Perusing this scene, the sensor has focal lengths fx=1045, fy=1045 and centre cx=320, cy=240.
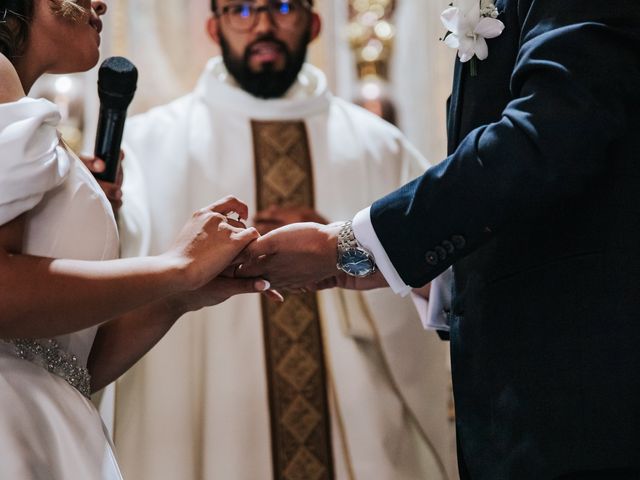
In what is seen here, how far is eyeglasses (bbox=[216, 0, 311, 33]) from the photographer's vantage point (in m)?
4.47

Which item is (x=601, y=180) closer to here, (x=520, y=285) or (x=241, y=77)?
(x=520, y=285)

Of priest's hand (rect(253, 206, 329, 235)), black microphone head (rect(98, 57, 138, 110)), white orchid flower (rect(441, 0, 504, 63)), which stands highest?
white orchid flower (rect(441, 0, 504, 63))

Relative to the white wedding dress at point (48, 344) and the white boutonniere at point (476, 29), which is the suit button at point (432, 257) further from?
the white wedding dress at point (48, 344)

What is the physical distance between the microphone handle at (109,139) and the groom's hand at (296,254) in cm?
69

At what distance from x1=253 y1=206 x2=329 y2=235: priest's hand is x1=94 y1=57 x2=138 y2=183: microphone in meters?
0.96

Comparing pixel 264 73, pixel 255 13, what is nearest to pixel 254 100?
pixel 264 73

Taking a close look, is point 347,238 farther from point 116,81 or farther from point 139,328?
point 116,81

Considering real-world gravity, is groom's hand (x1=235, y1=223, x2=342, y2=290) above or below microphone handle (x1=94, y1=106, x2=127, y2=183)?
below

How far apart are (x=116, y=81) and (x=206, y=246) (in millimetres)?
835

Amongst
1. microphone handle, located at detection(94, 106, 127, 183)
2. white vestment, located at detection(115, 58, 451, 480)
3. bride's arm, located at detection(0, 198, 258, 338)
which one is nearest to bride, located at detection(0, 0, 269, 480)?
bride's arm, located at detection(0, 198, 258, 338)

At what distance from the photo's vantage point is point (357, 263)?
2.28 meters

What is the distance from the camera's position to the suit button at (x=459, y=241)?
6.88 feet

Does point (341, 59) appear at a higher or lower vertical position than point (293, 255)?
lower

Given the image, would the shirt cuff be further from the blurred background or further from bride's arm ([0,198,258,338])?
the blurred background
